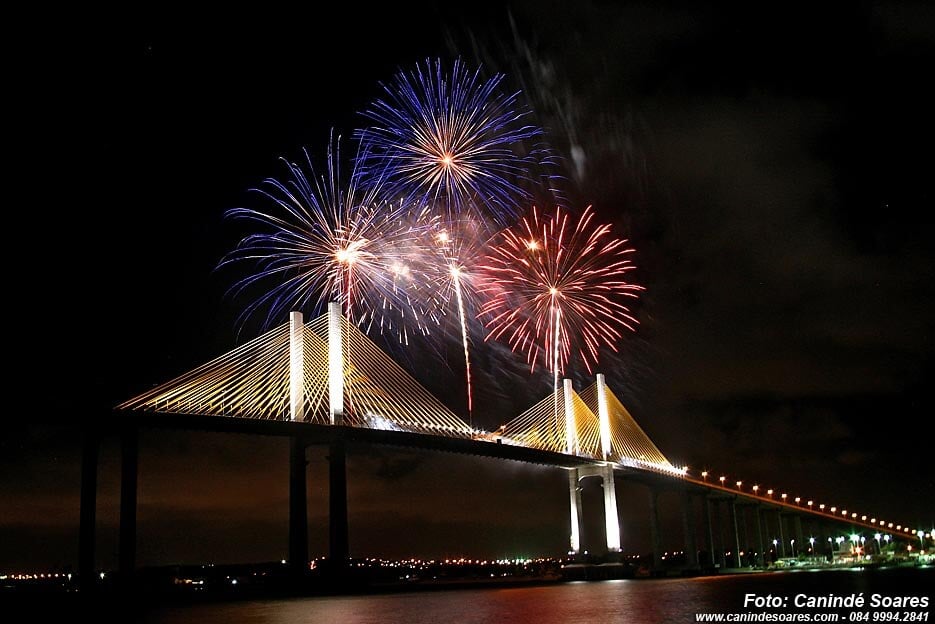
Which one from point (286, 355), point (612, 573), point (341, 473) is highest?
point (286, 355)

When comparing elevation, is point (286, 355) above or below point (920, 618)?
above

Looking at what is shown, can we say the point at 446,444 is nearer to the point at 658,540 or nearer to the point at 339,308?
the point at 339,308

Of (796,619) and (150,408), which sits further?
(150,408)

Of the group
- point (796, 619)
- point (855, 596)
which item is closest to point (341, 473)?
point (855, 596)

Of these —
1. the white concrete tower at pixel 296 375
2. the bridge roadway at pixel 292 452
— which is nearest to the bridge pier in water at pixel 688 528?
the bridge roadway at pixel 292 452

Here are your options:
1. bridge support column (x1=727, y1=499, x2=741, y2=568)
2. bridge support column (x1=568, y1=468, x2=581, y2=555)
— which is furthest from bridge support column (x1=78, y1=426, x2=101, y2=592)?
bridge support column (x1=727, y1=499, x2=741, y2=568)

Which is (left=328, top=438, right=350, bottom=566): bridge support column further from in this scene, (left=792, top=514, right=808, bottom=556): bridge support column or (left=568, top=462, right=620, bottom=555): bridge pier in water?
(left=792, top=514, right=808, bottom=556): bridge support column
